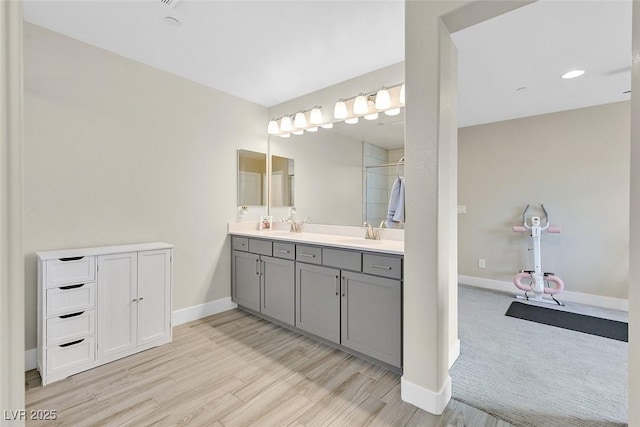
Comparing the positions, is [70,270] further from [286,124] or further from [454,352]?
[454,352]

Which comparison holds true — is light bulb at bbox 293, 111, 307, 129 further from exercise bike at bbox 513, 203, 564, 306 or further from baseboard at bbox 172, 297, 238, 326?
exercise bike at bbox 513, 203, 564, 306

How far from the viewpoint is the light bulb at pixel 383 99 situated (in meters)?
2.60

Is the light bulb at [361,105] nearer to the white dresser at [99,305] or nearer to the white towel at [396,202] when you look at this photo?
the white towel at [396,202]

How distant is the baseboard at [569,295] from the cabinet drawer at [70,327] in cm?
454

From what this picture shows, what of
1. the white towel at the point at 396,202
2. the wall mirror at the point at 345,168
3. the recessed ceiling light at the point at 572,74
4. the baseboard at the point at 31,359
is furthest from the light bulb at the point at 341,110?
the baseboard at the point at 31,359

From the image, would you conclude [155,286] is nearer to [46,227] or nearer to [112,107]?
[46,227]

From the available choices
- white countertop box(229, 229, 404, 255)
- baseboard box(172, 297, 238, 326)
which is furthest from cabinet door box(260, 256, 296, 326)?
baseboard box(172, 297, 238, 326)

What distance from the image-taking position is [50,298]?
6.44 ft

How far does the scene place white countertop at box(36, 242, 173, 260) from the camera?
2.04m

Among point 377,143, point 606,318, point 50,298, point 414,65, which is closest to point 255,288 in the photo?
point 50,298

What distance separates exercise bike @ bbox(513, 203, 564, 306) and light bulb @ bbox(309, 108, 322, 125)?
2.95 metres

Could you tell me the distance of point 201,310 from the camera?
3080 millimetres

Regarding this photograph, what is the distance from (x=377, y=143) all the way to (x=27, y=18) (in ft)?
9.32

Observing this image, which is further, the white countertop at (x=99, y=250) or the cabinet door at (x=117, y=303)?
the cabinet door at (x=117, y=303)
